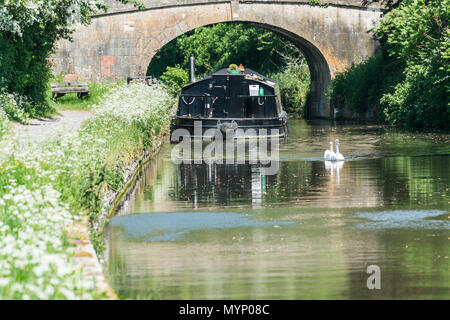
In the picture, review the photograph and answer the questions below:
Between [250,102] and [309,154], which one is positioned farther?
[250,102]

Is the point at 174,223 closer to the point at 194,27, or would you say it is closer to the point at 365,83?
the point at 365,83

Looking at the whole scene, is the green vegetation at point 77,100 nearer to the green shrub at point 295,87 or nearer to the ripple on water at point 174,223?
the green shrub at point 295,87

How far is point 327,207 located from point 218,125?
33.9ft

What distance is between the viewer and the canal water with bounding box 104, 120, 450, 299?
6555 millimetres

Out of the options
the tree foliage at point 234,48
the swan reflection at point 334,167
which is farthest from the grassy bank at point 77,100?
the tree foliage at point 234,48

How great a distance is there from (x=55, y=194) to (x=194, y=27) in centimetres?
2494

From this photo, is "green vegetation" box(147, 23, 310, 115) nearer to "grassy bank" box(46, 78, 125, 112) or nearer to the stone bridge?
the stone bridge

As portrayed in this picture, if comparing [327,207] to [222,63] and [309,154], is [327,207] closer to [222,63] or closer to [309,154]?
[309,154]

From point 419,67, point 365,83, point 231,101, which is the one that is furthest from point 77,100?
point 365,83

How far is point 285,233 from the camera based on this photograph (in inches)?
341

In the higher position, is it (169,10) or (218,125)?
(169,10)

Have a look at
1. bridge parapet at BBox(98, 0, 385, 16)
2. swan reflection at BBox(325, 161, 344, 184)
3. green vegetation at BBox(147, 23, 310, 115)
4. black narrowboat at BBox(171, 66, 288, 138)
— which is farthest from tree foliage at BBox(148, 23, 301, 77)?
swan reflection at BBox(325, 161, 344, 184)
